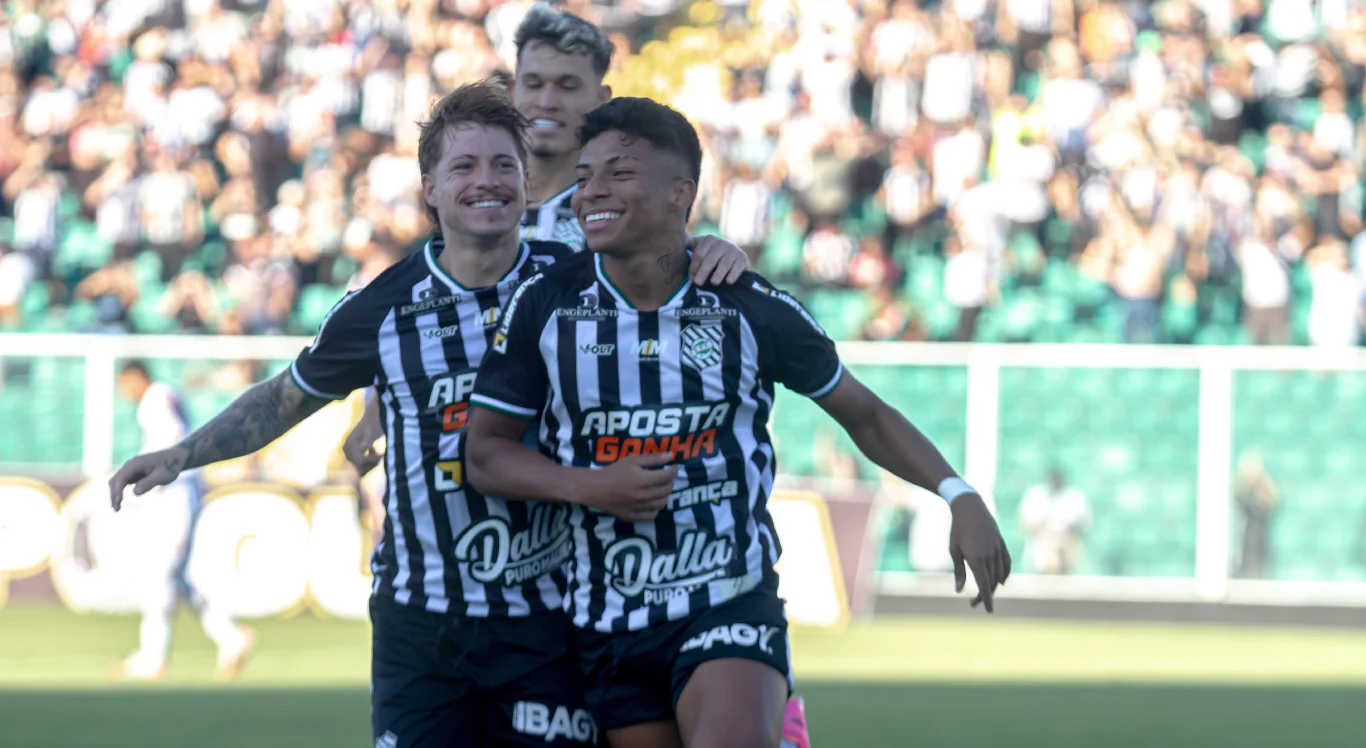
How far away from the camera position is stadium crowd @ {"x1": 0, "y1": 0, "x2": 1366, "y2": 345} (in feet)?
56.9

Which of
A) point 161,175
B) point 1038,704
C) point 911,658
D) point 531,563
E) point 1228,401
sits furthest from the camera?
point 161,175

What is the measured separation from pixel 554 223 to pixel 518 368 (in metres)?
1.06

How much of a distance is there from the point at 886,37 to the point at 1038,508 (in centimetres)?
631

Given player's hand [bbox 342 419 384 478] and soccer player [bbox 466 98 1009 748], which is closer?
soccer player [bbox 466 98 1009 748]

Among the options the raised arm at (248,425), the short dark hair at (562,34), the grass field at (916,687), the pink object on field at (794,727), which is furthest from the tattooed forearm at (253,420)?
the grass field at (916,687)

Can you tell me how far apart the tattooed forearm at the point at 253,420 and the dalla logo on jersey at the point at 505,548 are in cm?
62

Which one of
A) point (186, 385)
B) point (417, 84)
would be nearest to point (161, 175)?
point (417, 84)

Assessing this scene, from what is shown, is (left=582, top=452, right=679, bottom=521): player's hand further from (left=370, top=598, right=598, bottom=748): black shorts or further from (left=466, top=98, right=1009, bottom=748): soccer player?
(left=370, top=598, right=598, bottom=748): black shorts

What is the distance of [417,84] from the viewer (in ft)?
68.3

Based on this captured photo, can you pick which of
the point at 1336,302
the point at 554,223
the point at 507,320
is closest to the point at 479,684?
the point at 507,320

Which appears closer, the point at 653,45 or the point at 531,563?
the point at 531,563

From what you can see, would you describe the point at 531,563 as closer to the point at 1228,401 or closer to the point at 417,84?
the point at 1228,401

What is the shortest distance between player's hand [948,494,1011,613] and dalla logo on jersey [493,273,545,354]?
116cm

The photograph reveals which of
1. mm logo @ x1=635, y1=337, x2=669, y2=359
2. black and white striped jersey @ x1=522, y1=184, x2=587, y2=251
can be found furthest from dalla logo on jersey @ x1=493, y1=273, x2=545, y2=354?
black and white striped jersey @ x1=522, y1=184, x2=587, y2=251
